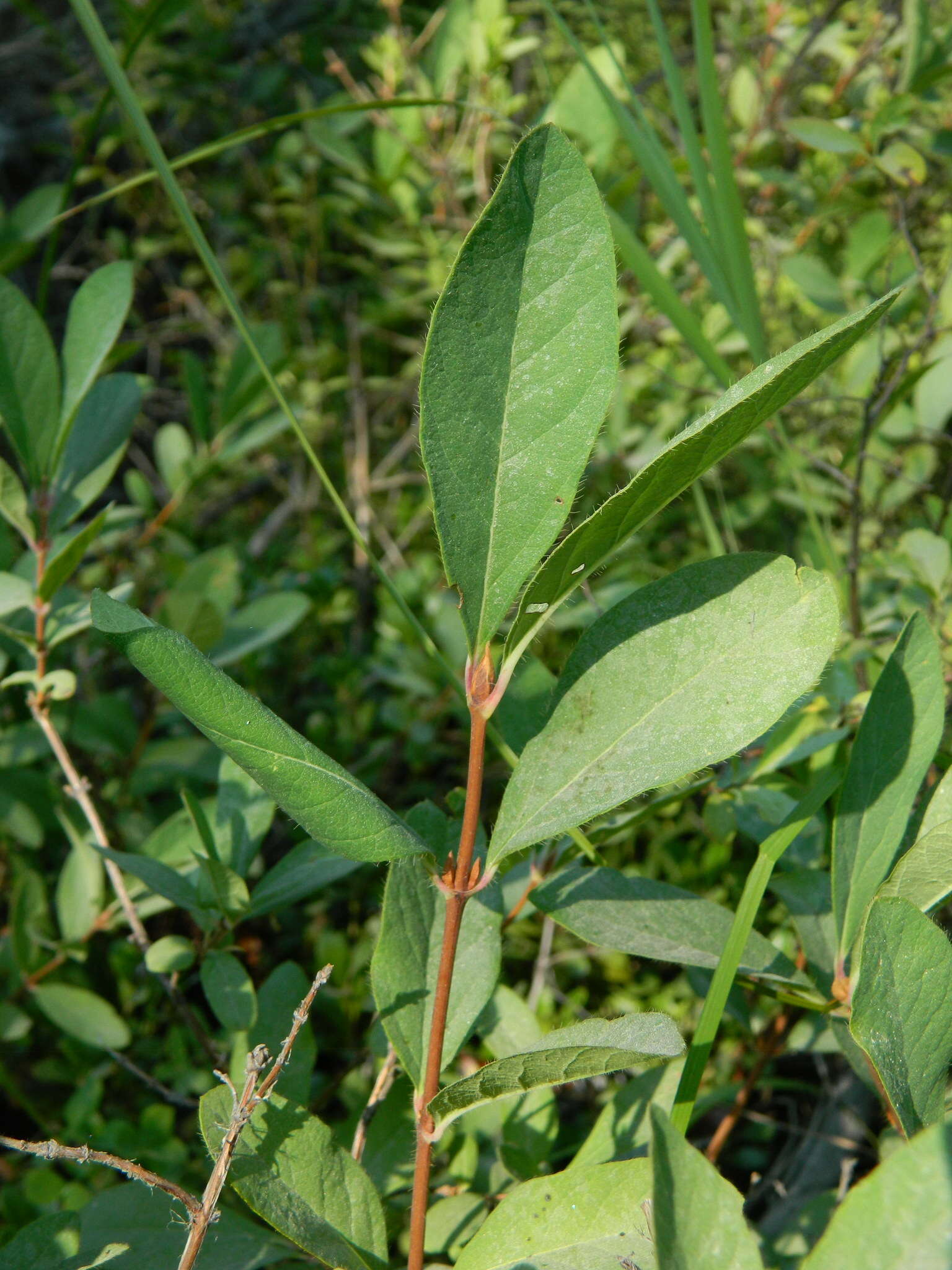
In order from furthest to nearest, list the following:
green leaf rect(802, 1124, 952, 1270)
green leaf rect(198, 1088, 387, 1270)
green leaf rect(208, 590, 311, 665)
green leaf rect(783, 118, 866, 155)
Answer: green leaf rect(783, 118, 866, 155) < green leaf rect(208, 590, 311, 665) < green leaf rect(198, 1088, 387, 1270) < green leaf rect(802, 1124, 952, 1270)

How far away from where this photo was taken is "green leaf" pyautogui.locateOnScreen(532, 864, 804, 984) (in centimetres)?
83

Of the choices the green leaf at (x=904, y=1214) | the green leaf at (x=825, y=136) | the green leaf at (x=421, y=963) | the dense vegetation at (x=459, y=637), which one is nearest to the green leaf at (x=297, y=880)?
the dense vegetation at (x=459, y=637)

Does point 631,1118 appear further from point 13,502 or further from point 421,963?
point 13,502

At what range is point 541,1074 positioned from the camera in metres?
0.66

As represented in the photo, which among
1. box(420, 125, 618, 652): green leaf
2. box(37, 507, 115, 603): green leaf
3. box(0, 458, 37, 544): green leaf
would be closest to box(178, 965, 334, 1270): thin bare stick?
box(420, 125, 618, 652): green leaf

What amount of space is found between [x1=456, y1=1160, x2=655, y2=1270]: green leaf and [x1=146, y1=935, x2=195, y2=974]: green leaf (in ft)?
1.34

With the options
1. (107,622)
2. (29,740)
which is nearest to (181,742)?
(29,740)

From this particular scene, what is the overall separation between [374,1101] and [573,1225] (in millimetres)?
301

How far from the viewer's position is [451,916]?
2.42 feet

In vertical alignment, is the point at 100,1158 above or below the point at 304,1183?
above

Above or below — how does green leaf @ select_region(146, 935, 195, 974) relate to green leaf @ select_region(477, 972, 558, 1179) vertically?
above

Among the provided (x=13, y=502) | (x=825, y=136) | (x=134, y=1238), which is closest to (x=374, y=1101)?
(x=134, y=1238)

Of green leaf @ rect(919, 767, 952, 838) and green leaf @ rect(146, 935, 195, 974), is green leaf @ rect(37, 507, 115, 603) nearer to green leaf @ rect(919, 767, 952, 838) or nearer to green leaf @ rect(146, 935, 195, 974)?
green leaf @ rect(146, 935, 195, 974)

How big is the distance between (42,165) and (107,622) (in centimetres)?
296
